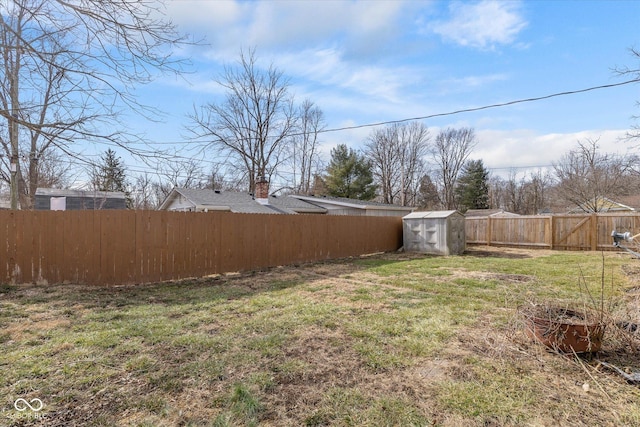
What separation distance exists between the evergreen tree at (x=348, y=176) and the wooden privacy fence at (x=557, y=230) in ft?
46.4

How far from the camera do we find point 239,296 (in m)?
5.62

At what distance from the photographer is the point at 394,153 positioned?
112 feet

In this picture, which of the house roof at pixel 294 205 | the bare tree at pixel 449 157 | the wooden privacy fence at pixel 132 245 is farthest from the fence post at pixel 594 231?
the bare tree at pixel 449 157

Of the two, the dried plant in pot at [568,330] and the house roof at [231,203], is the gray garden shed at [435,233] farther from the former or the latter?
the dried plant in pot at [568,330]

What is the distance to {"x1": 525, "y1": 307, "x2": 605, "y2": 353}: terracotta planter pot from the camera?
9.36 feet

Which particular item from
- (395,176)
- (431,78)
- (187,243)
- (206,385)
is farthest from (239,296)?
(395,176)

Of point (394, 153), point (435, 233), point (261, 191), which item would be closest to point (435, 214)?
point (435, 233)

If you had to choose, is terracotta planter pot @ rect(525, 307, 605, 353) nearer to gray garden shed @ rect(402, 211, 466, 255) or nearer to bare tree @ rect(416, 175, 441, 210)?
gray garden shed @ rect(402, 211, 466, 255)

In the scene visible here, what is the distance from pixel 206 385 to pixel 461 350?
2.33 meters

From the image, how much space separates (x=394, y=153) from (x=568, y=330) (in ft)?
107

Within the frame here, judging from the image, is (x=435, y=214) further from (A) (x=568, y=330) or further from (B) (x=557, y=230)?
(A) (x=568, y=330)

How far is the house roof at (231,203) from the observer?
1346 cm

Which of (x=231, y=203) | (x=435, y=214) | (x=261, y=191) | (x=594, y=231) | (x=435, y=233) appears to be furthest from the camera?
(x=261, y=191)

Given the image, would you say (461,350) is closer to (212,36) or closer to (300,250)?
(212,36)
